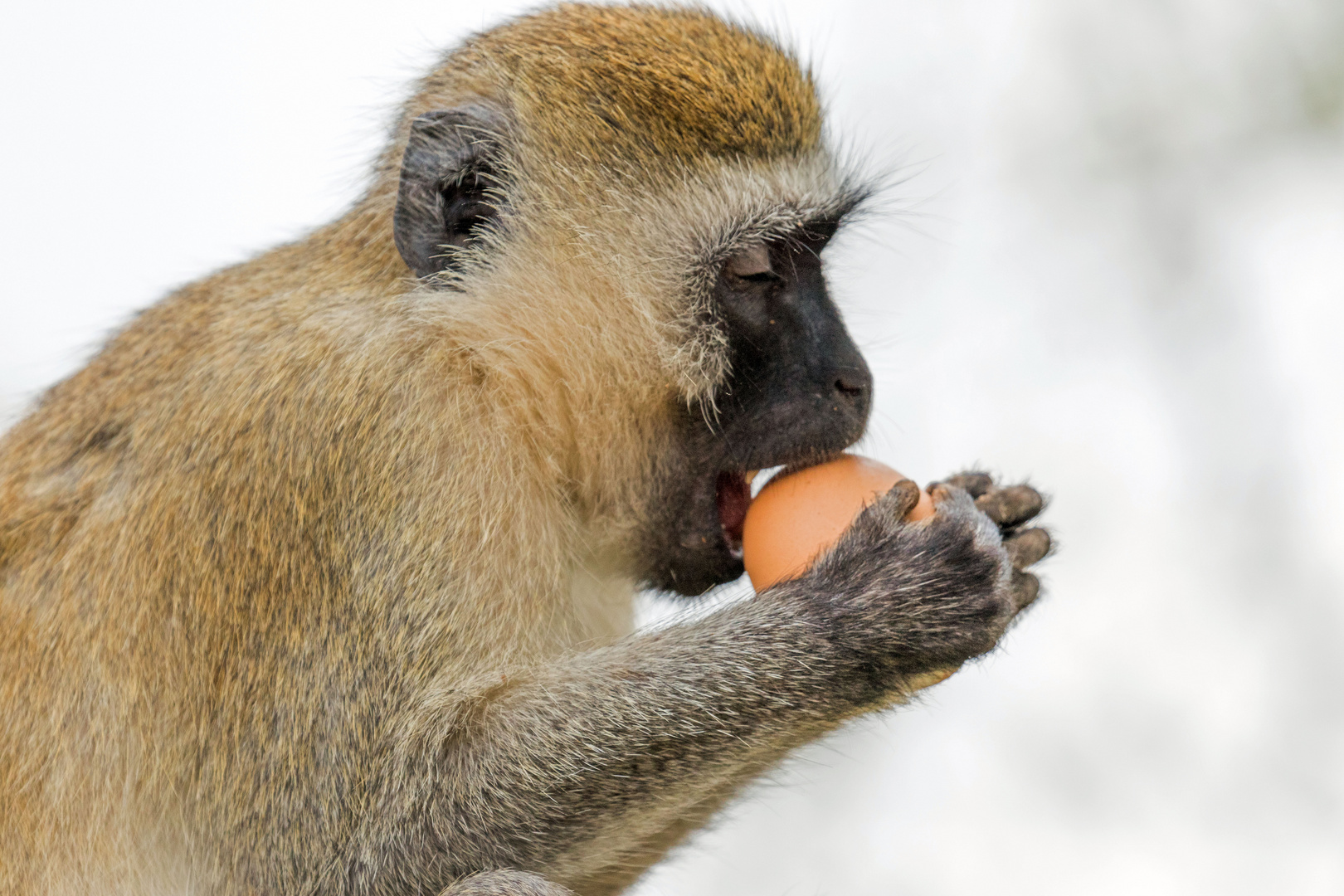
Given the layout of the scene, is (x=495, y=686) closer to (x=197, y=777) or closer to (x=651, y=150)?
(x=197, y=777)

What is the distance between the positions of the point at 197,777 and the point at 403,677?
0.67m

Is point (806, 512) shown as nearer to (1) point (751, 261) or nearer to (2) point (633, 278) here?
(1) point (751, 261)

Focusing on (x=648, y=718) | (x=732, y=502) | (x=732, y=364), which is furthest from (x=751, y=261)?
(x=648, y=718)

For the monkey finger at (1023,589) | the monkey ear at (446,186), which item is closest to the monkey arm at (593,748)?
the monkey finger at (1023,589)

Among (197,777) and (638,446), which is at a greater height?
(638,446)

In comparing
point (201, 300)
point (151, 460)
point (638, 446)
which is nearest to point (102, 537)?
point (151, 460)

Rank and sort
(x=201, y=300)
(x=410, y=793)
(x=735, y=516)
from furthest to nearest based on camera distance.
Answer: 1. (x=201, y=300)
2. (x=735, y=516)
3. (x=410, y=793)

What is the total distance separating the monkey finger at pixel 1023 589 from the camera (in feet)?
13.8

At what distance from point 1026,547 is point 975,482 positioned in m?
0.41

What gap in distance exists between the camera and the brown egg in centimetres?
406

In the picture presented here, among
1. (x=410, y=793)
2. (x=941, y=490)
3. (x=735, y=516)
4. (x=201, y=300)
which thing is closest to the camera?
(x=410, y=793)

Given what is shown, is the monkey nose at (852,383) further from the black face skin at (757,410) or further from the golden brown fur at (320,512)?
the golden brown fur at (320,512)

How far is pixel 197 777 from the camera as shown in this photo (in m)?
3.96

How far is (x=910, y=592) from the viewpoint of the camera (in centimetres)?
385
